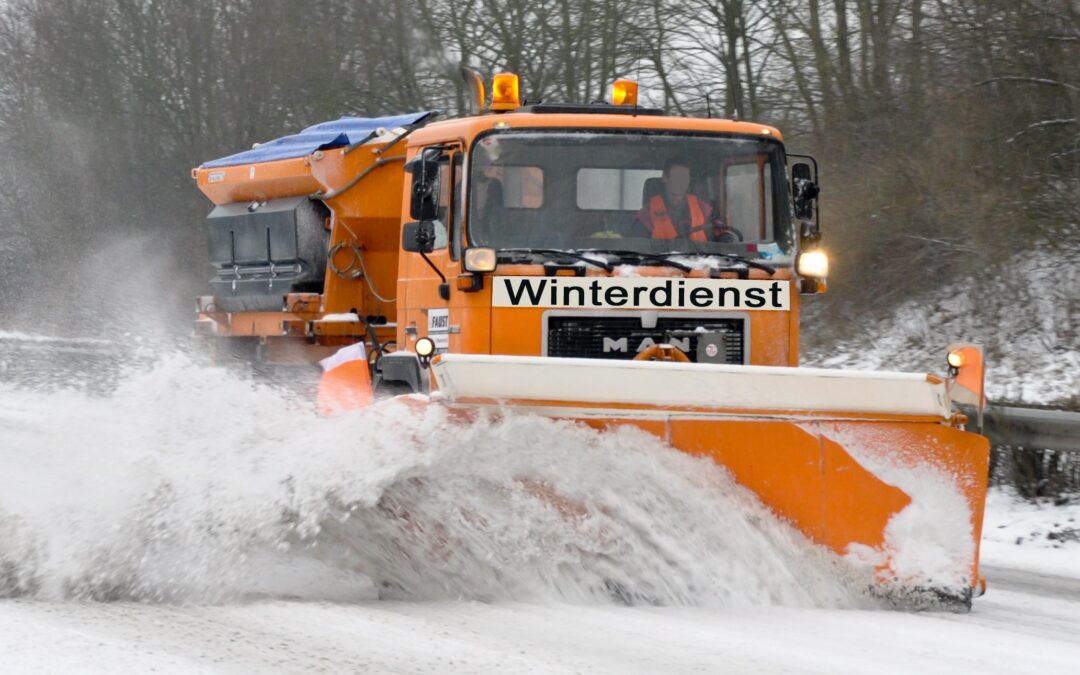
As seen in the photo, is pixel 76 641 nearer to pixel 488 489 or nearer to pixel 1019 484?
pixel 488 489

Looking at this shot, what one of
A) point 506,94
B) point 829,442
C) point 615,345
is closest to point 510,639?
point 829,442

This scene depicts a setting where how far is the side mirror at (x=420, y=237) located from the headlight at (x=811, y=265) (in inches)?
75.5

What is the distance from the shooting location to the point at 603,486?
17.9 ft

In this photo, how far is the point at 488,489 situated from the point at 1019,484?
4707 millimetres

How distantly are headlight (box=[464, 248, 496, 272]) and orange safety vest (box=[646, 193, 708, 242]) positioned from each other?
0.83m

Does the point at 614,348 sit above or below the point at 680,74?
below

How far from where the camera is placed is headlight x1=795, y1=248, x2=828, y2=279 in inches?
288

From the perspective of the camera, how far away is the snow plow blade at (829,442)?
5.56m

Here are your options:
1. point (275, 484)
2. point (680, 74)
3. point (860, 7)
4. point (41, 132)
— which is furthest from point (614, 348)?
point (41, 132)

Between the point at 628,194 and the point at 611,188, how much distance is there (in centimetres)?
9

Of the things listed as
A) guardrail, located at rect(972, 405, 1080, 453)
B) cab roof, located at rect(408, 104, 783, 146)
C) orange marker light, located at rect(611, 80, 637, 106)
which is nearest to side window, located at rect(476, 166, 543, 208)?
cab roof, located at rect(408, 104, 783, 146)

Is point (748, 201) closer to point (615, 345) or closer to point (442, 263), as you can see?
point (615, 345)

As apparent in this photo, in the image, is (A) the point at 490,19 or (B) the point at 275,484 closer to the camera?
(B) the point at 275,484

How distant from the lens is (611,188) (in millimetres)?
7156
